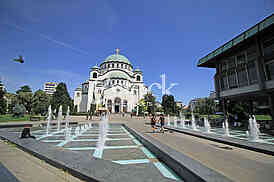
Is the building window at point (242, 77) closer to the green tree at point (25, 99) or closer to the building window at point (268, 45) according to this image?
the building window at point (268, 45)

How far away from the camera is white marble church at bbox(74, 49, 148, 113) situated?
5341 centimetres

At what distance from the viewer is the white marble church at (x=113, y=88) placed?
53406mm

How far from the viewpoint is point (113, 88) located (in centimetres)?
5375

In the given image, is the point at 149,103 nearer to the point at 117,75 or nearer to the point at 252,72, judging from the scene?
the point at 117,75

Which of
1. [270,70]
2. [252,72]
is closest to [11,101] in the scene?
[252,72]

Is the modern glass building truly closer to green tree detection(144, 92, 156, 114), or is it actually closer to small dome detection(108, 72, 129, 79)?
green tree detection(144, 92, 156, 114)

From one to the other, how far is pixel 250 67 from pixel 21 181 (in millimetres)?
19609

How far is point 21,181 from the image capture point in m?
3.05

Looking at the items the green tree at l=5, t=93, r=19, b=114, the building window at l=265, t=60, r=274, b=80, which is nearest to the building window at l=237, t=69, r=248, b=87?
the building window at l=265, t=60, r=274, b=80

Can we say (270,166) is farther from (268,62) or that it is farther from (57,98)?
(57,98)

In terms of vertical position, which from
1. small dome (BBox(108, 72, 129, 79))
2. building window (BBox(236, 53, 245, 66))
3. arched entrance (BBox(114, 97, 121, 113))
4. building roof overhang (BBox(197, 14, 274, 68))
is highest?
small dome (BBox(108, 72, 129, 79))

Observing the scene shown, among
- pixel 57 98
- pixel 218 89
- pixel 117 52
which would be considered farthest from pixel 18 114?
pixel 117 52

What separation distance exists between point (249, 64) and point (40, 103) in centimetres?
5518

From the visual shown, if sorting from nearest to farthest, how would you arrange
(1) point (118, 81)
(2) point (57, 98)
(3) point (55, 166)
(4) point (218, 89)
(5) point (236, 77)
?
(3) point (55, 166), (5) point (236, 77), (4) point (218, 89), (2) point (57, 98), (1) point (118, 81)
